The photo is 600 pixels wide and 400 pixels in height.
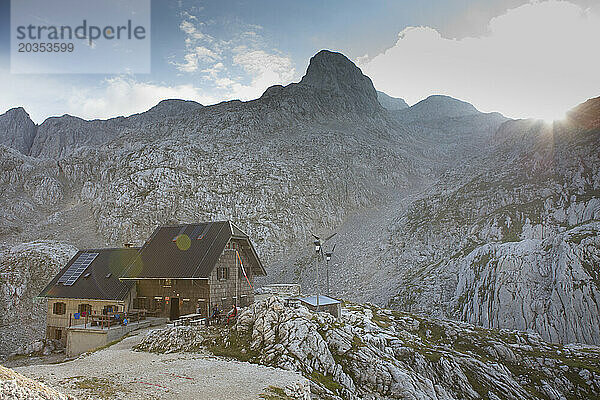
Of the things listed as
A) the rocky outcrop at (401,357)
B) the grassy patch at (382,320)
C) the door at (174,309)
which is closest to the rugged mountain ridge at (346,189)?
the rocky outcrop at (401,357)

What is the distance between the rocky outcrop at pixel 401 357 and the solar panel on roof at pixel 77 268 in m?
21.1

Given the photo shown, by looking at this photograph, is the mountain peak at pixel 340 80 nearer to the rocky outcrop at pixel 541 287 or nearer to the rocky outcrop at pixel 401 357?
the rocky outcrop at pixel 541 287

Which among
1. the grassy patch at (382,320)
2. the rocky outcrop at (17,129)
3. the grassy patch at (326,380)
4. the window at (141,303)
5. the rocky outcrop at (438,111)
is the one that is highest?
the rocky outcrop at (438,111)

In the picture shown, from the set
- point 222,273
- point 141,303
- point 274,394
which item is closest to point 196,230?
point 222,273

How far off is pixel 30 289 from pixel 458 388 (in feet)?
243

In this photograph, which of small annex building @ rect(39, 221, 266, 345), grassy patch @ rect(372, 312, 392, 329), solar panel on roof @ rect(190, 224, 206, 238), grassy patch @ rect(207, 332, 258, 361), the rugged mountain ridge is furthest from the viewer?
the rugged mountain ridge

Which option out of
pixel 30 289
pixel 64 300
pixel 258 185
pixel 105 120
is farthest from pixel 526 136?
pixel 105 120

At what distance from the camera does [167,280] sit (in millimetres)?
36094

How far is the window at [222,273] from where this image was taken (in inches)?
1374

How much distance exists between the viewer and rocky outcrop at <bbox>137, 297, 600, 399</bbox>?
2183 cm

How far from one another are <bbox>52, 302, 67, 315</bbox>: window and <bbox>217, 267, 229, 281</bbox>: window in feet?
61.5

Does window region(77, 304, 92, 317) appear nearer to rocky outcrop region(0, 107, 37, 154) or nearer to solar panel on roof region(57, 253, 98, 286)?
solar panel on roof region(57, 253, 98, 286)

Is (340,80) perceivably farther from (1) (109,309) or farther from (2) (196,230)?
(1) (109,309)

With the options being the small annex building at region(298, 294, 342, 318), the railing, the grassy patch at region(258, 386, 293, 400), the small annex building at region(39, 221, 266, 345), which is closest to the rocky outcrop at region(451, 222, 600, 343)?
the small annex building at region(298, 294, 342, 318)
